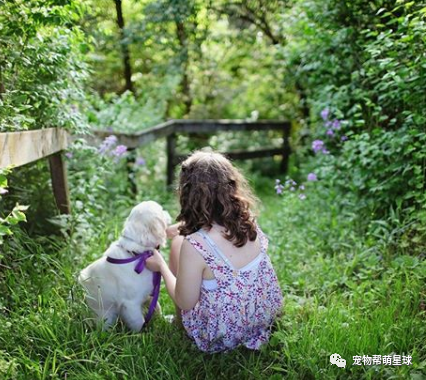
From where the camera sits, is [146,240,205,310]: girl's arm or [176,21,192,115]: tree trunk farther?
[176,21,192,115]: tree trunk

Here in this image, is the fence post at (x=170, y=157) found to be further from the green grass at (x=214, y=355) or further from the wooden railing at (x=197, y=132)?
the green grass at (x=214, y=355)

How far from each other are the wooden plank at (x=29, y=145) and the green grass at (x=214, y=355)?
547 mm

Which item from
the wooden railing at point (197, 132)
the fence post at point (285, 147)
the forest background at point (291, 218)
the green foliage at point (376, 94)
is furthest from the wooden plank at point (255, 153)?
the green foliage at point (376, 94)

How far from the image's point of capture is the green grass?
89.4 inches

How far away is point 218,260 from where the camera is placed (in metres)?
2.40

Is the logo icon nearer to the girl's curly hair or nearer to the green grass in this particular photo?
the green grass

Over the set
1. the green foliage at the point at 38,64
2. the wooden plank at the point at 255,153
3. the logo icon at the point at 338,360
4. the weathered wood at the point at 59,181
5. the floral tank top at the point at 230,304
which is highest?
the green foliage at the point at 38,64

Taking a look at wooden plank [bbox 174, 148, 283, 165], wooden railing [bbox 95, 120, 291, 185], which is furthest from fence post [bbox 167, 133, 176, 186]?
wooden plank [bbox 174, 148, 283, 165]

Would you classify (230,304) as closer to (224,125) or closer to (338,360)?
(338,360)

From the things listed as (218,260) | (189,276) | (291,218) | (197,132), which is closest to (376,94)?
(291,218)

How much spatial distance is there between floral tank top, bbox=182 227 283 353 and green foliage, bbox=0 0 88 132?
1262 millimetres

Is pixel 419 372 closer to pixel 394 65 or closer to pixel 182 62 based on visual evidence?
pixel 394 65

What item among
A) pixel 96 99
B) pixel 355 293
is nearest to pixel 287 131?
pixel 96 99

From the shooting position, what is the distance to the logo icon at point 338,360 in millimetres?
2305
